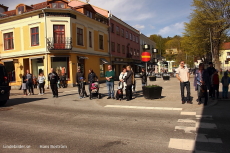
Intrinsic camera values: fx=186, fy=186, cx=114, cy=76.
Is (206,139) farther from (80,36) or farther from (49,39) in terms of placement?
(80,36)

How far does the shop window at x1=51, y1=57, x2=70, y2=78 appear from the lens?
20.9 metres

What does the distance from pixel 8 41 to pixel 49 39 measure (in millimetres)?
7608

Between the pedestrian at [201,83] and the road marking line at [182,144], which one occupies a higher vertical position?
the pedestrian at [201,83]

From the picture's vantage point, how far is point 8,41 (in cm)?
2416

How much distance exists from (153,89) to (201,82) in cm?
246

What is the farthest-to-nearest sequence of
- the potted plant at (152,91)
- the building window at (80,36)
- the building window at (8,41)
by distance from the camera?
the building window at (8,41)
the building window at (80,36)
the potted plant at (152,91)

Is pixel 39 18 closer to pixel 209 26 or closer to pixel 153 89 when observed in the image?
pixel 153 89

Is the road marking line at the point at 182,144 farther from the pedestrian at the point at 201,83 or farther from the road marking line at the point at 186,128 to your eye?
the pedestrian at the point at 201,83

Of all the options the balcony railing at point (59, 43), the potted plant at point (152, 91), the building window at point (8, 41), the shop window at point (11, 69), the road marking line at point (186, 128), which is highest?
the building window at point (8, 41)

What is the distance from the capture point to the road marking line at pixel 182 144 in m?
3.94

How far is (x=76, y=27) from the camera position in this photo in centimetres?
2202

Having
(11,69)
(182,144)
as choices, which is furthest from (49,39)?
(182,144)

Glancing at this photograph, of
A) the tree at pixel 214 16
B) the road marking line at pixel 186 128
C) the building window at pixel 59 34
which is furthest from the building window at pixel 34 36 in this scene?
the tree at pixel 214 16

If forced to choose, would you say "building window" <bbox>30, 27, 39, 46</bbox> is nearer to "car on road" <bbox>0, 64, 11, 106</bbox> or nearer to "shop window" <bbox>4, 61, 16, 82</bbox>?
"shop window" <bbox>4, 61, 16, 82</bbox>
